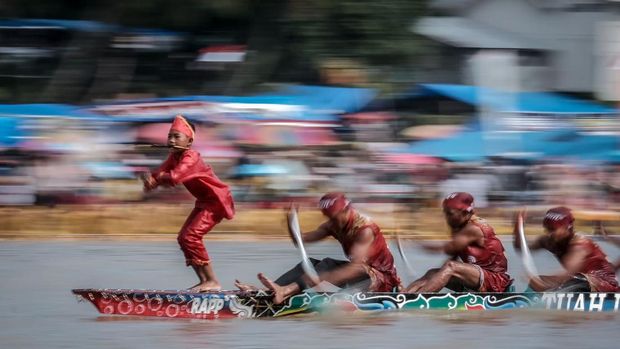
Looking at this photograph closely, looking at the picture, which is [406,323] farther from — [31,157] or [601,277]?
[31,157]

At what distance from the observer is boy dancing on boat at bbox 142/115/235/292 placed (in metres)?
10.3

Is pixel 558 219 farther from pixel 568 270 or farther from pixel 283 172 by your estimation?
pixel 283 172

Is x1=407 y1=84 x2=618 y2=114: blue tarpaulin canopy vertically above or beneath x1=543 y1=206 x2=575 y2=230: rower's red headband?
above

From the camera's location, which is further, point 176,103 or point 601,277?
point 176,103

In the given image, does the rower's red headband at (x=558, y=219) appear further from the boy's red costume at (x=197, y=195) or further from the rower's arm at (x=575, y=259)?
the boy's red costume at (x=197, y=195)

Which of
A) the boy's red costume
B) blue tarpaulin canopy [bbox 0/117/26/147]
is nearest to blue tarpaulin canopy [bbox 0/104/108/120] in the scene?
blue tarpaulin canopy [bbox 0/117/26/147]

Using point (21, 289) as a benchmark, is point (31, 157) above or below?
above

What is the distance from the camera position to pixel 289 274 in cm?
1041

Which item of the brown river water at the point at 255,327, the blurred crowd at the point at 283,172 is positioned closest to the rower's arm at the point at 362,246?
the brown river water at the point at 255,327

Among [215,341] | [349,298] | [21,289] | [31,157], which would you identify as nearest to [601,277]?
[349,298]

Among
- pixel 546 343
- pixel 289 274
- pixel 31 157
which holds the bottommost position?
pixel 546 343

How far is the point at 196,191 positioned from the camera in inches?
415

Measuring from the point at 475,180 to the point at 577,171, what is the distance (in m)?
1.52

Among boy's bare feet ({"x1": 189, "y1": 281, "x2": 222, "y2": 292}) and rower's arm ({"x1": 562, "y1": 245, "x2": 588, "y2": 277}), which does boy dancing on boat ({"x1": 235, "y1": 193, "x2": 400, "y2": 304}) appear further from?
rower's arm ({"x1": 562, "y1": 245, "x2": 588, "y2": 277})
